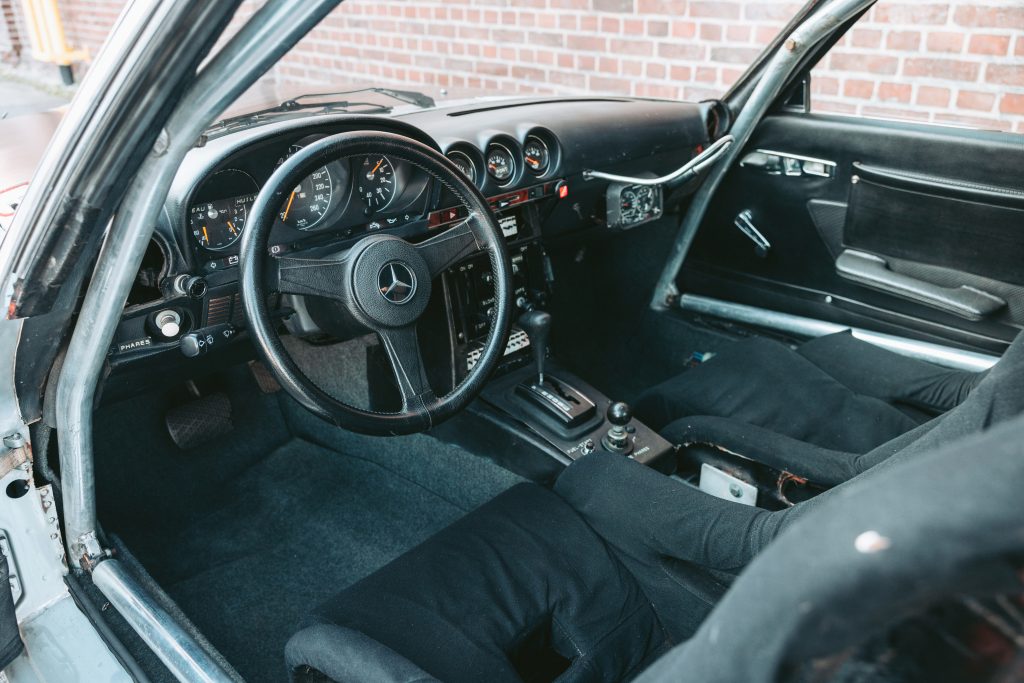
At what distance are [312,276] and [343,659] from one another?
2.19ft

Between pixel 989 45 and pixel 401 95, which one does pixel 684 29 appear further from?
pixel 401 95

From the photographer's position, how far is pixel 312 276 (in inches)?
61.0

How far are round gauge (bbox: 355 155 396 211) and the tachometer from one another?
23 cm

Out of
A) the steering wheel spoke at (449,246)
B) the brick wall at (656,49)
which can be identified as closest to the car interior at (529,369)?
the steering wheel spoke at (449,246)

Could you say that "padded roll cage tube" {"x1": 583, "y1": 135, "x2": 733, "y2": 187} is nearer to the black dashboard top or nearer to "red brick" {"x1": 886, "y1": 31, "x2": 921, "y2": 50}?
the black dashboard top

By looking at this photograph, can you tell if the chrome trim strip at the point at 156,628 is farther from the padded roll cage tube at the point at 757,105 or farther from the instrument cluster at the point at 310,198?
the padded roll cage tube at the point at 757,105

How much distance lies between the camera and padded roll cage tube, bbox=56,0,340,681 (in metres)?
0.94

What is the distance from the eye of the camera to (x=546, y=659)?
1.52 metres

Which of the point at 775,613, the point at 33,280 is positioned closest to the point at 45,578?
the point at 33,280

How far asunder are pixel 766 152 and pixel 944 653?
228 cm

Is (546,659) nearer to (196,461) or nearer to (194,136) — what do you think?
(194,136)

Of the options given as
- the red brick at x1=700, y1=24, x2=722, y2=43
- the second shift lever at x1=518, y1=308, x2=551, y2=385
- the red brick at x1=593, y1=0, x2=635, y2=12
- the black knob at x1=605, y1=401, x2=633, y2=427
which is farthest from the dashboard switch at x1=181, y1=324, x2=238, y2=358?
the red brick at x1=593, y1=0, x2=635, y2=12

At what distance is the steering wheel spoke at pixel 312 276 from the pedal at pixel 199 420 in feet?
3.49

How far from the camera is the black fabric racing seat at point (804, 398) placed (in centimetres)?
190
